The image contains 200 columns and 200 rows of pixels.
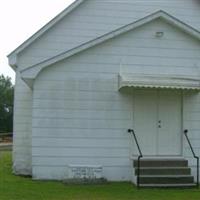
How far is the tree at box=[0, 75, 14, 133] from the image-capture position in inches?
2692

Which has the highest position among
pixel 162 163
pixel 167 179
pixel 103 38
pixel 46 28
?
pixel 46 28

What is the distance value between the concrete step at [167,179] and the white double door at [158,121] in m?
1.56

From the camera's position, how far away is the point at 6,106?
240 ft

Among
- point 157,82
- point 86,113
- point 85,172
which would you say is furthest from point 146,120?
point 85,172

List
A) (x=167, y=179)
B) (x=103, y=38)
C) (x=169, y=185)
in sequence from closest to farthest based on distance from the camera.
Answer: (x=169, y=185)
(x=167, y=179)
(x=103, y=38)

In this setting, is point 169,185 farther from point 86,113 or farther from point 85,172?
point 86,113

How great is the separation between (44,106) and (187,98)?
4552 mm

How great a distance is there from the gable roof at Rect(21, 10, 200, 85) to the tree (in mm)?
49456

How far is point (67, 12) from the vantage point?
68.4 ft

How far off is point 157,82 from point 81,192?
14.4 feet

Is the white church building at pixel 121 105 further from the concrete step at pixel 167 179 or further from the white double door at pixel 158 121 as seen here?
the concrete step at pixel 167 179

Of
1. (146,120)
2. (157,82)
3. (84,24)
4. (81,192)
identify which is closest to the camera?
(81,192)

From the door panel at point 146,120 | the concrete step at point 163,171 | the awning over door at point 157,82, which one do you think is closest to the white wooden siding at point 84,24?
the awning over door at point 157,82

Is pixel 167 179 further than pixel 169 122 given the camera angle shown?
No
